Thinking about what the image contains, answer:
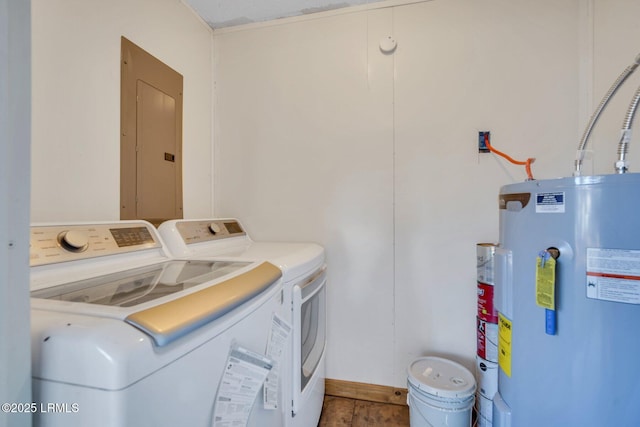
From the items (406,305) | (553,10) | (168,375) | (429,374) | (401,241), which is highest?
(553,10)

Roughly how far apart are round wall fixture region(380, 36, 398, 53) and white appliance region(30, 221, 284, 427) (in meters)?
1.46

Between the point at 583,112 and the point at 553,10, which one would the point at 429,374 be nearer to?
the point at 583,112

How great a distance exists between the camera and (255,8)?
169cm

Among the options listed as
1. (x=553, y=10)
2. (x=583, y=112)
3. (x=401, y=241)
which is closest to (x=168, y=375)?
(x=401, y=241)

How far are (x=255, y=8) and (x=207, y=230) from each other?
4.64ft

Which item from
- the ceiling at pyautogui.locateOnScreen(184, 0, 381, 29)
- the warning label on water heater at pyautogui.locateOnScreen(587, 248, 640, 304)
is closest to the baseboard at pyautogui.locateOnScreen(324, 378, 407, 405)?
the warning label on water heater at pyautogui.locateOnScreen(587, 248, 640, 304)

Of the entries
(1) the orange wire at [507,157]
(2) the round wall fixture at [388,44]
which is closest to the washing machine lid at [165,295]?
(1) the orange wire at [507,157]

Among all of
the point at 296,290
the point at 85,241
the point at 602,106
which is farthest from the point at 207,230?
the point at 602,106

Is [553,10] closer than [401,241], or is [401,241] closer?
[553,10]

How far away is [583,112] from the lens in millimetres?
1402

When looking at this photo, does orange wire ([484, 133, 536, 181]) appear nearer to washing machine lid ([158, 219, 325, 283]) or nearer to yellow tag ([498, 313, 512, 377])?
yellow tag ([498, 313, 512, 377])

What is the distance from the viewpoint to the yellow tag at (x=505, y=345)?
91 centimetres

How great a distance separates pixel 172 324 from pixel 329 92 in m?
1.60

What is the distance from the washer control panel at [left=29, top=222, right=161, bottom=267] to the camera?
0.78 meters
